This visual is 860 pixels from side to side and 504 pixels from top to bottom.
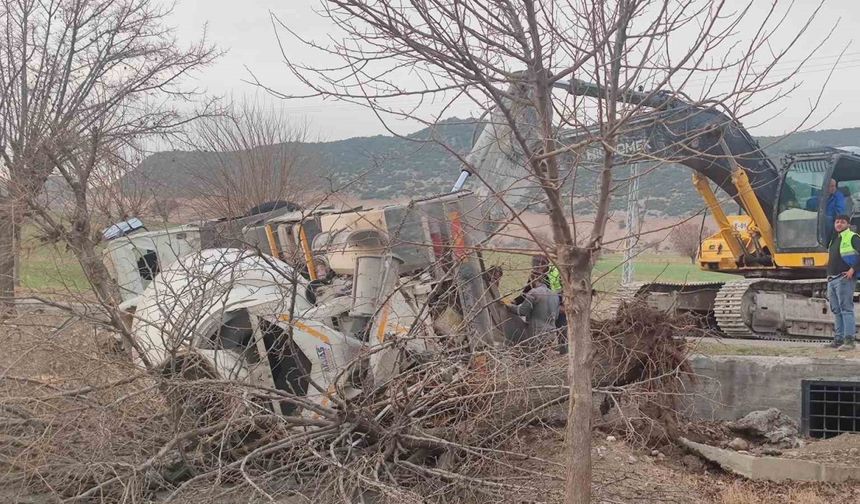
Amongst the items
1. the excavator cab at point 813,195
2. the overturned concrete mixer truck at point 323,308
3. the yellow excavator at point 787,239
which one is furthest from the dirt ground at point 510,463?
the excavator cab at point 813,195

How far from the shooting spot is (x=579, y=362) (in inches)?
153

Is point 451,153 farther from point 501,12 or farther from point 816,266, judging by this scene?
point 816,266

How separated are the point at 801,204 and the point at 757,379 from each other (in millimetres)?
4005

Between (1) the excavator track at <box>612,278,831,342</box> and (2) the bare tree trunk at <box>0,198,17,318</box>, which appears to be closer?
(2) the bare tree trunk at <box>0,198,17,318</box>

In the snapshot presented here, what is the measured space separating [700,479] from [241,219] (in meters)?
6.01

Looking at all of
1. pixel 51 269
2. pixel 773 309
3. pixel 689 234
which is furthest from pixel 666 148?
pixel 689 234

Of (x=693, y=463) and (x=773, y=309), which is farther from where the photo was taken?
(x=773, y=309)

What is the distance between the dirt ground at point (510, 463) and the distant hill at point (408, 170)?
1874 mm

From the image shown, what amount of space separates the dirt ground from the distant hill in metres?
1.87

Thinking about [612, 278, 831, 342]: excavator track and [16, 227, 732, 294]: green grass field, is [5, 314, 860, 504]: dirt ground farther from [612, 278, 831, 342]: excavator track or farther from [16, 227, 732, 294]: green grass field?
[612, 278, 831, 342]: excavator track

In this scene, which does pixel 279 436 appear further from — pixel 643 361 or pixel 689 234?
pixel 689 234

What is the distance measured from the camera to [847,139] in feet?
251

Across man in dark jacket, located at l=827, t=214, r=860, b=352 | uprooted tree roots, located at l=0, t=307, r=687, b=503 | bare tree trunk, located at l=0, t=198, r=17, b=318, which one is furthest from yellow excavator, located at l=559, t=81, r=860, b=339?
bare tree trunk, located at l=0, t=198, r=17, b=318

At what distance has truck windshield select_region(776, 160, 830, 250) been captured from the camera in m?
12.2
